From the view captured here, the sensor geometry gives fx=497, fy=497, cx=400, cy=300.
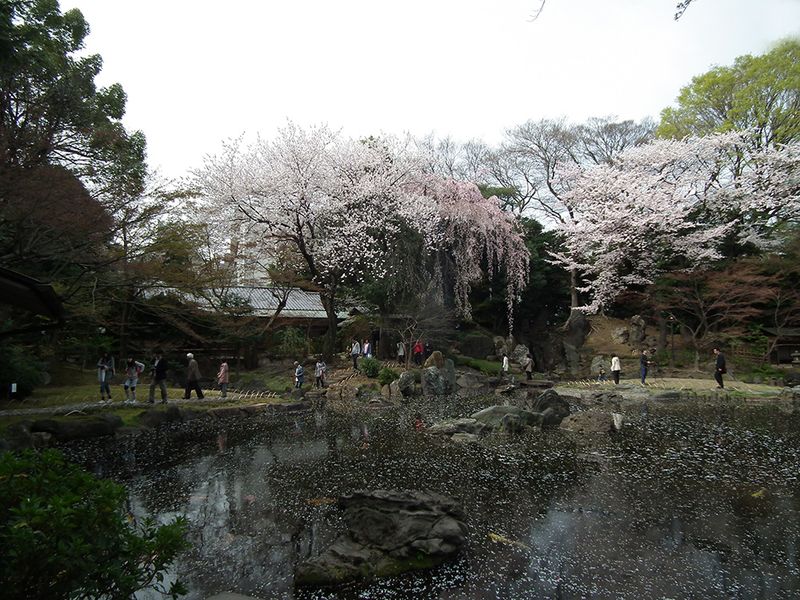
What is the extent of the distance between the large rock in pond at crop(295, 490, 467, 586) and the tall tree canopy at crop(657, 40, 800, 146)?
25.1 metres

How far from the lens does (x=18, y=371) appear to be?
1341cm

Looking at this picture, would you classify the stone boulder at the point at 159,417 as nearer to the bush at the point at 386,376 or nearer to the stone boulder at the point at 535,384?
the bush at the point at 386,376

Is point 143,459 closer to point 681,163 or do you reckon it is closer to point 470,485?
point 470,485

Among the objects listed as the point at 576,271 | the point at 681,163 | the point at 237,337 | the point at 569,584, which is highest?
the point at 681,163

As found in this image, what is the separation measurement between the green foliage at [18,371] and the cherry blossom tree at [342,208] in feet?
30.2

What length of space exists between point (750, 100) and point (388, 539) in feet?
86.7

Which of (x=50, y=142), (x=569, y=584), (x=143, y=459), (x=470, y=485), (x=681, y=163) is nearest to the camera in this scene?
(x=569, y=584)

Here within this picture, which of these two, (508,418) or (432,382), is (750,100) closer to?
(432,382)

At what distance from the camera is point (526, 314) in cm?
2700

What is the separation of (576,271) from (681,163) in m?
7.00

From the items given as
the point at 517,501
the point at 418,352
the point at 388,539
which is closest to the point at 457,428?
the point at 517,501

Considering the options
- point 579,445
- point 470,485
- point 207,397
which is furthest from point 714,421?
point 207,397

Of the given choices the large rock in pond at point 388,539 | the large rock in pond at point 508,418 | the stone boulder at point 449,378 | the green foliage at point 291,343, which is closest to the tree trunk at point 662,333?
the stone boulder at point 449,378

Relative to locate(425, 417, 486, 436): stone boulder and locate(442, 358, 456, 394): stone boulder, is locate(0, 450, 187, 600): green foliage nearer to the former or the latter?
locate(425, 417, 486, 436): stone boulder
